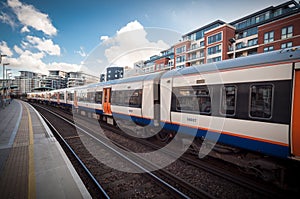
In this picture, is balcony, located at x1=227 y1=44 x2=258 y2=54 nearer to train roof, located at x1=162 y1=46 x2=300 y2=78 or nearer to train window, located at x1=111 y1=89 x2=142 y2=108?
train window, located at x1=111 y1=89 x2=142 y2=108

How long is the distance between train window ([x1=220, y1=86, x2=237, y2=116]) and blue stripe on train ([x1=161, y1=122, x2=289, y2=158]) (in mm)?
721

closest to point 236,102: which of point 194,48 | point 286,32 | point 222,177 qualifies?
point 222,177

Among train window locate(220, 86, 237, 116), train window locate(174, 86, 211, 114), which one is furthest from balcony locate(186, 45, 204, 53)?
train window locate(220, 86, 237, 116)

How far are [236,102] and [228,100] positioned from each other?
0.79 ft

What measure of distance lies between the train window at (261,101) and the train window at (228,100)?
46cm

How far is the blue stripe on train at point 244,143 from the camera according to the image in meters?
3.68

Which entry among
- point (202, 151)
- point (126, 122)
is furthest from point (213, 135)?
point (126, 122)

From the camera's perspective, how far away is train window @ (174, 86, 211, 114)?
17.4ft

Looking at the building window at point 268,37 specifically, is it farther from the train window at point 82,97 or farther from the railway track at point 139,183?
the railway track at point 139,183

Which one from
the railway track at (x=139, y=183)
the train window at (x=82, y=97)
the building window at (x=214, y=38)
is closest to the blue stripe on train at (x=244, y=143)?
the railway track at (x=139, y=183)

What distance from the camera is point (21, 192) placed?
12.0 ft

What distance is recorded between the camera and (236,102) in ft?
15.1

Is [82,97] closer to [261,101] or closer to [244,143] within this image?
[244,143]

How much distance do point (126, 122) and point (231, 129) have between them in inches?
251
